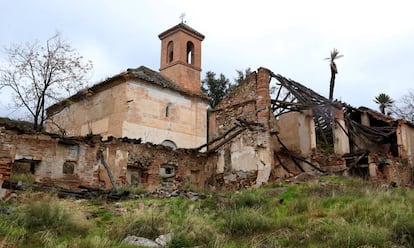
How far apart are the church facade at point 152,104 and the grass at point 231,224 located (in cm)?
1369

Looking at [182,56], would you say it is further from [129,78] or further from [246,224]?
[246,224]

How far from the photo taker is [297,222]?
29.9 feet

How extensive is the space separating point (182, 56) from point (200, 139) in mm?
6320

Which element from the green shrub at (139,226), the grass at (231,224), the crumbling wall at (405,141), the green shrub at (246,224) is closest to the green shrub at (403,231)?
the grass at (231,224)

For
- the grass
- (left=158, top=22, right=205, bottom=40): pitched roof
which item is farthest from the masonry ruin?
(left=158, top=22, right=205, bottom=40): pitched roof

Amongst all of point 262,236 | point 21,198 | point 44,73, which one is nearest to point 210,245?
point 262,236

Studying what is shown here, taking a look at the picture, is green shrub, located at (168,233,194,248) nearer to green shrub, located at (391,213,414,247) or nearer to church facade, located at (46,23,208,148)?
green shrub, located at (391,213,414,247)

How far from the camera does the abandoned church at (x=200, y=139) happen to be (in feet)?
52.4

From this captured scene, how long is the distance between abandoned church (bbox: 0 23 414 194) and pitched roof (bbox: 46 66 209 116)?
7 centimetres

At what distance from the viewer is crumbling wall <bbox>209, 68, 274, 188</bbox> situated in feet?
60.7

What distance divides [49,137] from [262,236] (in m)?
10.2

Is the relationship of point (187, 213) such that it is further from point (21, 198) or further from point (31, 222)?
point (21, 198)

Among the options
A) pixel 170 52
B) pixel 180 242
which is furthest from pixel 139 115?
pixel 180 242

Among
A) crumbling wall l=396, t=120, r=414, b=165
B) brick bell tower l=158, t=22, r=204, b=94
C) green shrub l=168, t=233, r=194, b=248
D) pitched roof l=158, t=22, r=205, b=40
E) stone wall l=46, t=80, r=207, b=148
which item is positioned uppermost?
pitched roof l=158, t=22, r=205, b=40
